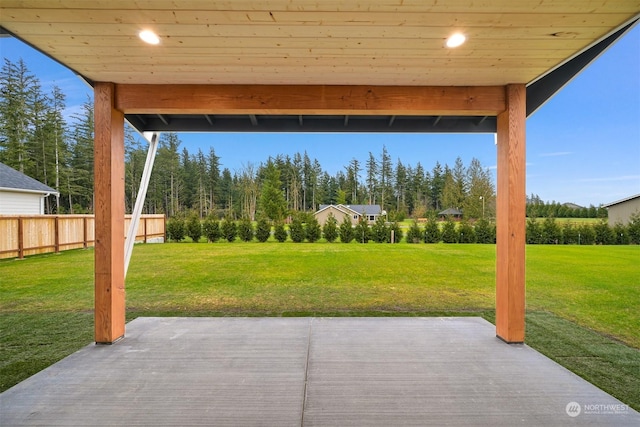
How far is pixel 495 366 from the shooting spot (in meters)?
2.55

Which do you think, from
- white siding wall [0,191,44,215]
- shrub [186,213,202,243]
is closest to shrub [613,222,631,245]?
shrub [186,213,202,243]

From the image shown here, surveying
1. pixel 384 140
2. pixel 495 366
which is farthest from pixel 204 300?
pixel 384 140

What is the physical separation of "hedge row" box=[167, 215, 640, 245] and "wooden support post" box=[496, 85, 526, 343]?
10295mm

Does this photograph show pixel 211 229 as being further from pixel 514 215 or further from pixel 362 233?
pixel 514 215

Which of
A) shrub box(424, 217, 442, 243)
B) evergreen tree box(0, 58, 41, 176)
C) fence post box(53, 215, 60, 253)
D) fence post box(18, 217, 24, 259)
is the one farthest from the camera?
evergreen tree box(0, 58, 41, 176)

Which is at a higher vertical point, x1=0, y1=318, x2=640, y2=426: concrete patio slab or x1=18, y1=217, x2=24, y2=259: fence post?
x1=18, y1=217, x2=24, y2=259: fence post

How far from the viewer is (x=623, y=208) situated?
16.6 meters

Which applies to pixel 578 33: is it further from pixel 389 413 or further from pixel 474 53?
pixel 389 413

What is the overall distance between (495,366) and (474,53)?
249 centimetres

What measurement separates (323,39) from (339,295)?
3.93m

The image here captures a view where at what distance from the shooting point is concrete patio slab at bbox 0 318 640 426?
1911 millimetres

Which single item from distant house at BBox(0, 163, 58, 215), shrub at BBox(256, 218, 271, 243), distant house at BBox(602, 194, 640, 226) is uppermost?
distant house at BBox(0, 163, 58, 215)

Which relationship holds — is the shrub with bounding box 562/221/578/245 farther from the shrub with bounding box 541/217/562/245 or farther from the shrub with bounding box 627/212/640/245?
the shrub with bounding box 627/212/640/245

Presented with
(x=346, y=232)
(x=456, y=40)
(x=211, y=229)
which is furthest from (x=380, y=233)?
(x=456, y=40)
